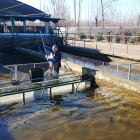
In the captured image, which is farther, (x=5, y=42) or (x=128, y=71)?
(x=5, y=42)

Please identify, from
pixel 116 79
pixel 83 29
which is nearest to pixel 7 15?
pixel 83 29

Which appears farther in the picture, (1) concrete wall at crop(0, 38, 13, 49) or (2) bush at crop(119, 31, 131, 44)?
(2) bush at crop(119, 31, 131, 44)

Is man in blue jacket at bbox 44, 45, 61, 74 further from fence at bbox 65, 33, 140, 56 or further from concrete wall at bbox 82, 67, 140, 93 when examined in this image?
fence at bbox 65, 33, 140, 56

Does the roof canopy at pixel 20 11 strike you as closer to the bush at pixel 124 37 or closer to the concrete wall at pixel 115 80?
the bush at pixel 124 37

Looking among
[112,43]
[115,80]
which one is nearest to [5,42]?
[112,43]

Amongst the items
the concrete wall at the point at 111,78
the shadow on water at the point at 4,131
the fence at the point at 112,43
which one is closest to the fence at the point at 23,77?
the concrete wall at the point at 111,78

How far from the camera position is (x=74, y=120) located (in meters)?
5.90

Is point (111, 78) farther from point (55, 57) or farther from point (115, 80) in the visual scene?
point (55, 57)

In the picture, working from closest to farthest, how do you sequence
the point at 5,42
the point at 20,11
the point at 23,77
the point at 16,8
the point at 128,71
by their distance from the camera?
the point at 128,71 → the point at 23,77 → the point at 5,42 → the point at 20,11 → the point at 16,8

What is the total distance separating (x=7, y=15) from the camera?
23406 millimetres

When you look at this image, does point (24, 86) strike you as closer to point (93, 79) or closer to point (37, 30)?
point (93, 79)

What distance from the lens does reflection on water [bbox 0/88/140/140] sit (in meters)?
5.16

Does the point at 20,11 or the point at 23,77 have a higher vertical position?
the point at 20,11

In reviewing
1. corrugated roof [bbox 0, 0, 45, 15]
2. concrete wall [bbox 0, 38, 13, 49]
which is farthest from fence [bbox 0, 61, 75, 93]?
corrugated roof [bbox 0, 0, 45, 15]
